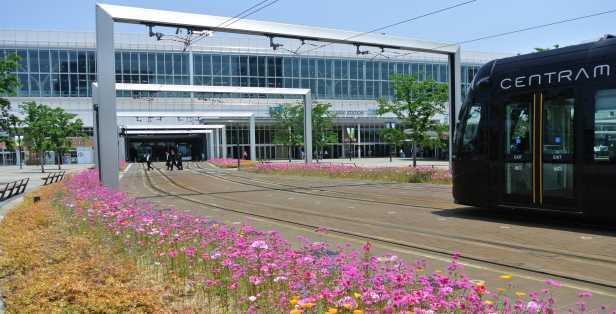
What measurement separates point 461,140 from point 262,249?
7.13 m

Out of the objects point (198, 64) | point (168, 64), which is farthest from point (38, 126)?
point (198, 64)

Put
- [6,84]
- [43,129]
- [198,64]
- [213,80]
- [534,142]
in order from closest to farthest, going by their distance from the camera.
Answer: [534,142] → [6,84] → [43,129] → [198,64] → [213,80]

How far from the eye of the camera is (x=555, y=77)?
10039 mm

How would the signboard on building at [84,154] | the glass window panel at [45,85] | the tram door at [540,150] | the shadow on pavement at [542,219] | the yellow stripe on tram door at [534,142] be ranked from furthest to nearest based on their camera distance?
the glass window panel at [45,85], the signboard on building at [84,154], the yellow stripe on tram door at [534,142], the shadow on pavement at [542,219], the tram door at [540,150]

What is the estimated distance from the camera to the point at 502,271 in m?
6.76

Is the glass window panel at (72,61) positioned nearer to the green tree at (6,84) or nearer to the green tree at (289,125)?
the green tree at (289,125)

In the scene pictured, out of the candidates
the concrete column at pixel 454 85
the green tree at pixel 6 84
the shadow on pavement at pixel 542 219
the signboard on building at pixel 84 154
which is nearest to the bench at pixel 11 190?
the green tree at pixel 6 84

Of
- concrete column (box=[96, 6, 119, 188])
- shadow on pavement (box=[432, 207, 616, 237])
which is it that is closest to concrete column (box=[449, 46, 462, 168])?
shadow on pavement (box=[432, 207, 616, 237])

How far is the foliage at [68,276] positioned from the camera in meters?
4.39

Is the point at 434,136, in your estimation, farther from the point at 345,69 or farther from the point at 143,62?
the point at 143,62

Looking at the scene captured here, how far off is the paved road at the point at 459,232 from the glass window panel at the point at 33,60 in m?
69.6

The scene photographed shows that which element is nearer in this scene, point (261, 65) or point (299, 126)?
point (299, 126)

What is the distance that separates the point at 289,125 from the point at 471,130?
5713 centimetres

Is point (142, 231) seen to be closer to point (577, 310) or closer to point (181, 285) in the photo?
point (181, 285)
